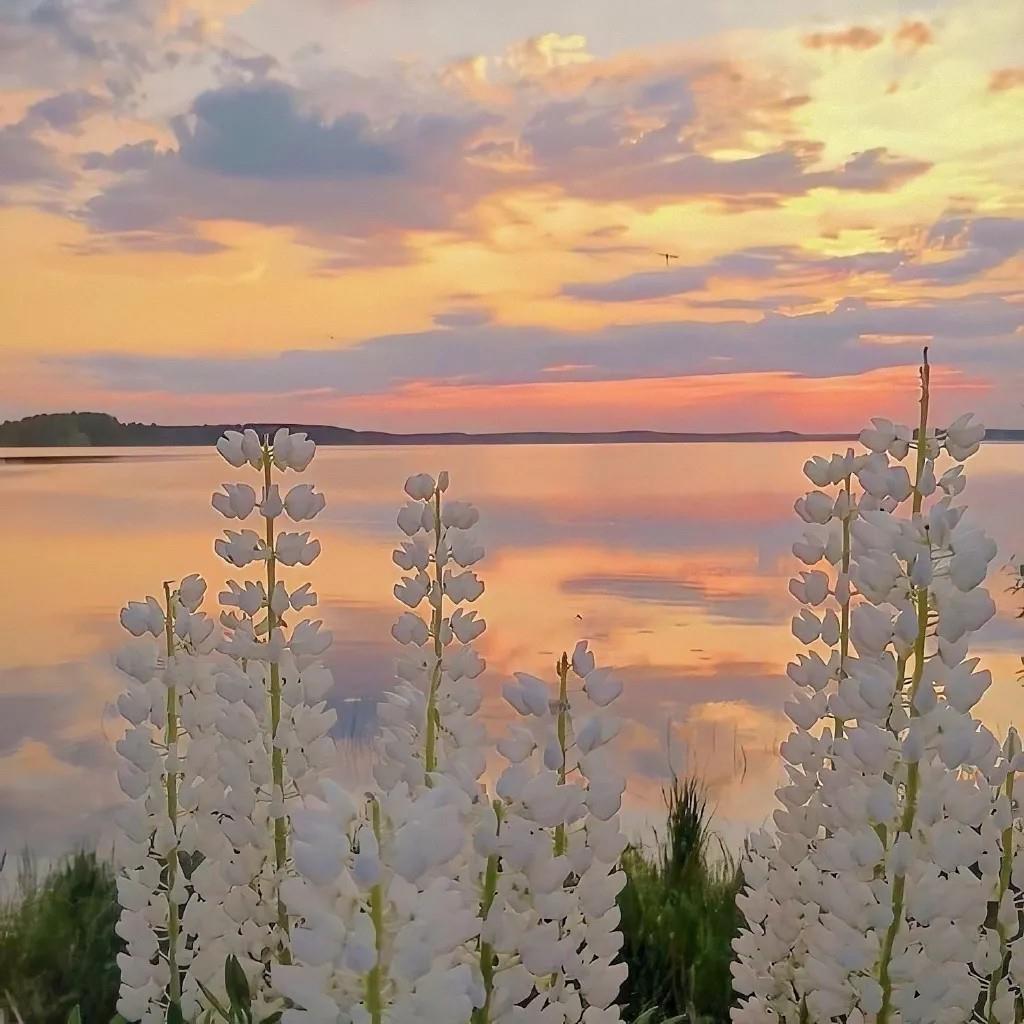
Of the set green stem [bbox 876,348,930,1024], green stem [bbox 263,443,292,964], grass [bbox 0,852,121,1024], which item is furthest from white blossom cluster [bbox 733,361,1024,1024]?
grass [bbox 0,852,121,1024]

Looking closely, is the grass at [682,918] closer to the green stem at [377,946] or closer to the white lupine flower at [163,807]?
the white lupine flower at [163,807]

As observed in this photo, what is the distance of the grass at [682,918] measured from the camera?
1337 millimetres

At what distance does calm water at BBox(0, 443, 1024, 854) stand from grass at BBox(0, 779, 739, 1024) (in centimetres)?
9

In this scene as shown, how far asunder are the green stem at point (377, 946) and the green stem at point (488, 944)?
0.12 metres

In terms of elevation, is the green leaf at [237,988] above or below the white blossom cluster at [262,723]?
below

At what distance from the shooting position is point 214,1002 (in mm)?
880

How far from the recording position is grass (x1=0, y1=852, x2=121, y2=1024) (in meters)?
1.38

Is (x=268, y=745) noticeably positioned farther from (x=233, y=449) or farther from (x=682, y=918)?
(x=682, y=918)

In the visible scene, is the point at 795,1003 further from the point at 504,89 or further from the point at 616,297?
the point at 504,89

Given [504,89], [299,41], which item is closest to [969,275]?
[504,89]

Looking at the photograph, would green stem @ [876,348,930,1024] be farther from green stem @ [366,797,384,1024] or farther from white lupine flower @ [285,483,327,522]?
white lupine flower @ [285,483,327,522]

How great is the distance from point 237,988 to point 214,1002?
0.19ft

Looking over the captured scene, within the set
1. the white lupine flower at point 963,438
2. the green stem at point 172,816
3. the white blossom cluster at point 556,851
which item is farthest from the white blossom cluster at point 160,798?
→ the white lupine flower at point 963,438

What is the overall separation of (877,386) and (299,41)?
3.42 ft
